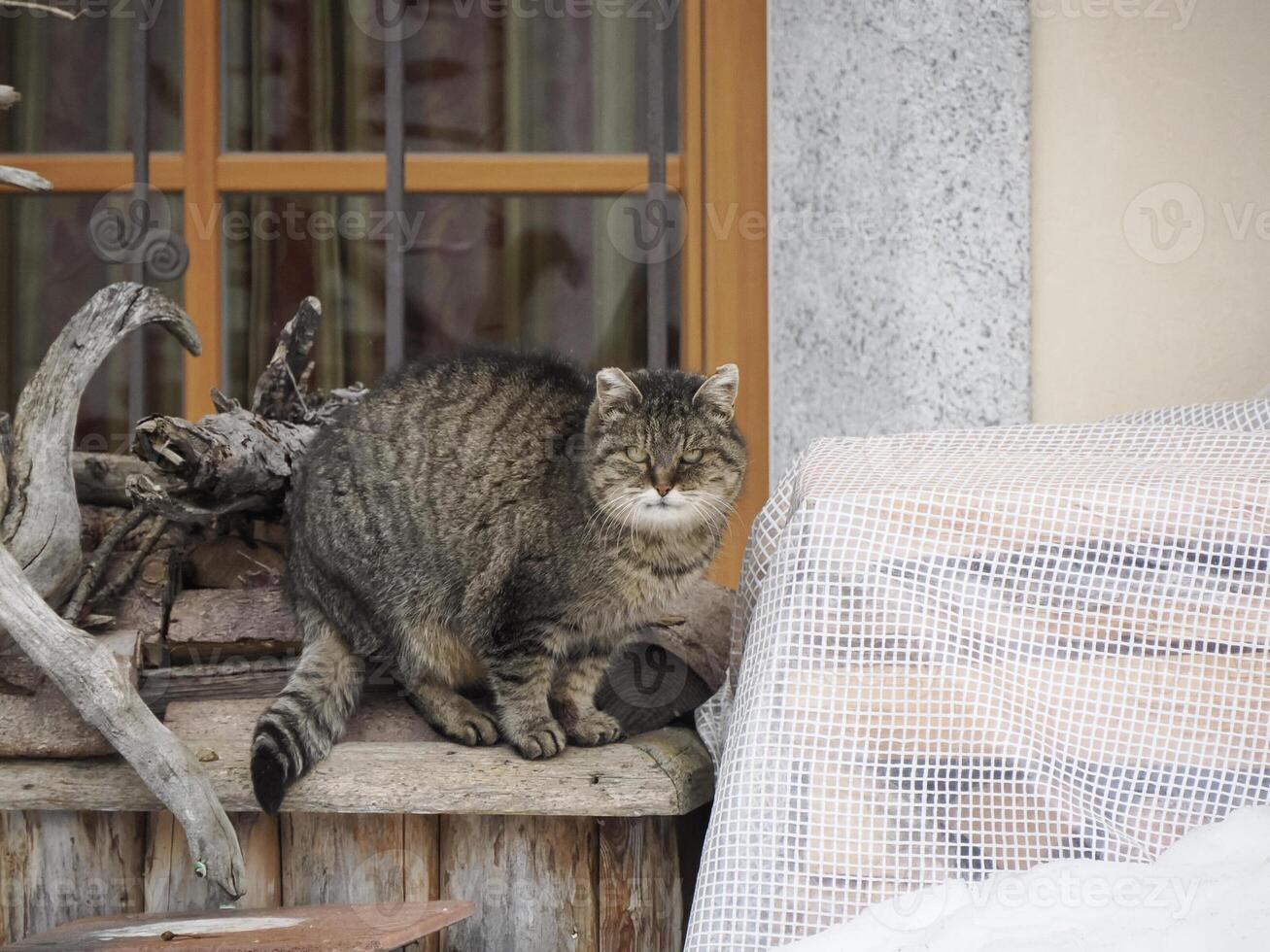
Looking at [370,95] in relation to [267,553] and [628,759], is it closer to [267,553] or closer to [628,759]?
[267,553]

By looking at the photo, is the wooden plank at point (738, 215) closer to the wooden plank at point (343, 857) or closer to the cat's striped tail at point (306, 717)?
the cat's striped tail at point (306, 717)

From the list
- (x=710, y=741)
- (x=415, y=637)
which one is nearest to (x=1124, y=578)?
(x=710, y=741)

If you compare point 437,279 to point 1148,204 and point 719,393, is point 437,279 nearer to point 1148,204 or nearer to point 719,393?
point 719,393

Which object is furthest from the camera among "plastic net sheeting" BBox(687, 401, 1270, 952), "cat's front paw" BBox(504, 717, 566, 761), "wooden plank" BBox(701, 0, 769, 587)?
"wooden plank" BBox(701, 0, 769, 587)

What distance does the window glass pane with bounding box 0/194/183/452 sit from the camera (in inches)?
123

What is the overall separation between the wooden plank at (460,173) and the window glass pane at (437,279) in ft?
0.10

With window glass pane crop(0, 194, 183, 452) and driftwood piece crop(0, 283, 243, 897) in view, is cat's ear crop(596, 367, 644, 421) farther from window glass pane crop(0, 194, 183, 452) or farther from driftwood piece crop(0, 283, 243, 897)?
window glass pane crop(0, 194, 183, 452)

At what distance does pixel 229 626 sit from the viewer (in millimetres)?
2307

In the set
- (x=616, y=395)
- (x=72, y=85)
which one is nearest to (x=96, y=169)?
(x=72, y=85)

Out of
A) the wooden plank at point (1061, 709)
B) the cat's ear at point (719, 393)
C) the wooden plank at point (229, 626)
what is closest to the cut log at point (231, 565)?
the wooden plank at point (229, 626)

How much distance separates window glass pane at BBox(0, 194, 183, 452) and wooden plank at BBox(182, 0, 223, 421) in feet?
0.59

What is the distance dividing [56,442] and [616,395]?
95cm

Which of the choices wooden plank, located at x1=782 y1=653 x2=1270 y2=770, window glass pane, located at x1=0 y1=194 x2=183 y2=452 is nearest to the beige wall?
wooden plank, located at x1=782 y1=653 x2=1270 y2=770

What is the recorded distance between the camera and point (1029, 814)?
1.58m
